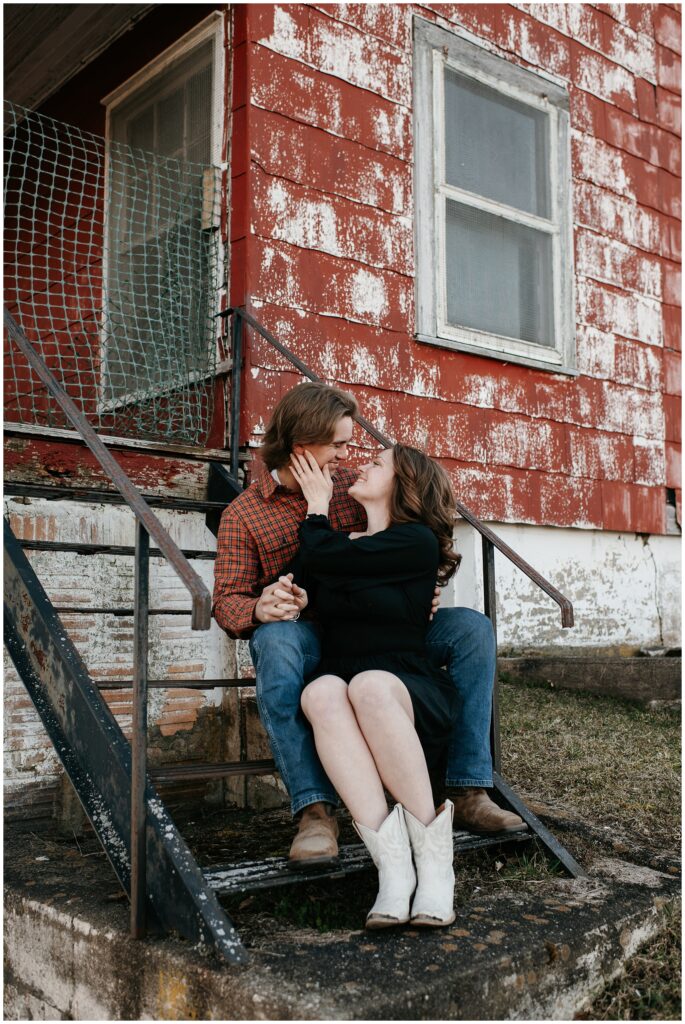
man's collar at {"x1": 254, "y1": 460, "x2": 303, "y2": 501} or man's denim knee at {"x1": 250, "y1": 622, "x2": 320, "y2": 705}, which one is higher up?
man's collar at {"x1": 254, "y1": 460, "x2": 303, "y2": 501}

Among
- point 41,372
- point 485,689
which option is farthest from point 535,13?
point 485,689

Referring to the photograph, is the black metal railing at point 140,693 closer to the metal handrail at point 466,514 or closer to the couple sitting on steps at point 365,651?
the couple sitting on steps at point 365,651

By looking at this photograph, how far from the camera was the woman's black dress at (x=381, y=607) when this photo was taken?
242cm

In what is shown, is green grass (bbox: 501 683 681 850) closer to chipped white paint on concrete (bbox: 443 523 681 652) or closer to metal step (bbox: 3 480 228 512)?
chipped white paint on concrete (bbox: 443 523 681 652)

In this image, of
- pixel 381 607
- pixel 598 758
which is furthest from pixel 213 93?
pixel 598 758

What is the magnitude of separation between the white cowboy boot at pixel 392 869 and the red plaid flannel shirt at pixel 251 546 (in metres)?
0.69

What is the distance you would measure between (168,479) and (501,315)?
2311 millimetres

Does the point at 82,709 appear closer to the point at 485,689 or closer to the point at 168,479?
the point at 485,689

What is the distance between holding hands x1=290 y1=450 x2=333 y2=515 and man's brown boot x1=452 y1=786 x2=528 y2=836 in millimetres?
899

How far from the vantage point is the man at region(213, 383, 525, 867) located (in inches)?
91.5

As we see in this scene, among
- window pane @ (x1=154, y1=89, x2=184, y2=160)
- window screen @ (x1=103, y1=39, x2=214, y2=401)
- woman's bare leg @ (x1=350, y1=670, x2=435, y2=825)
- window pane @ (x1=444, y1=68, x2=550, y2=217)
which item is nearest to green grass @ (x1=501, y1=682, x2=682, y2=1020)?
woman's bare leg @ (x1=350, y1=670, x2=435, y2=825)

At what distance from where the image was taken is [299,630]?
2527mm

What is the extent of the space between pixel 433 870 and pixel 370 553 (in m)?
Result: 0.80

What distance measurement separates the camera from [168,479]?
3727 mm
